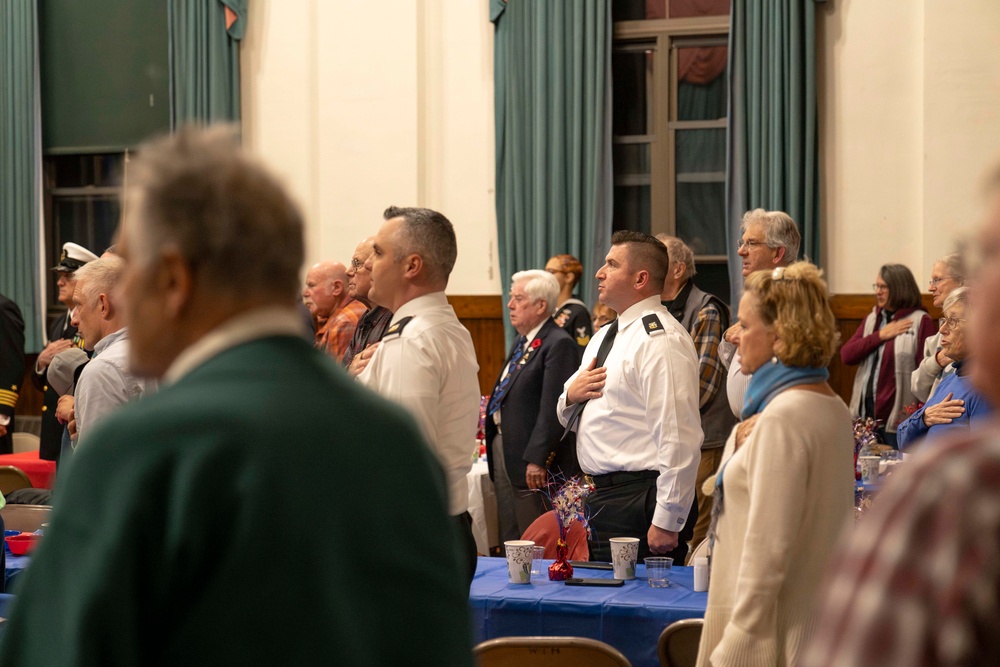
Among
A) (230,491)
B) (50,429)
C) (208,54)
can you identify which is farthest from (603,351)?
(208,54)

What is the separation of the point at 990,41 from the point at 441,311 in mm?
5648

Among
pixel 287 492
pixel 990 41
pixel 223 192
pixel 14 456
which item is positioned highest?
pixel 990 41

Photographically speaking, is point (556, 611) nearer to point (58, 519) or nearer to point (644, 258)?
point (644, 258)

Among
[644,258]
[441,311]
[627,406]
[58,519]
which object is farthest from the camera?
[644,258]

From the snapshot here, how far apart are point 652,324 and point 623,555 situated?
88 centimetres

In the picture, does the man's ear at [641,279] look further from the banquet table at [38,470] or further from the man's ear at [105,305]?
the banquet table at [38,470]

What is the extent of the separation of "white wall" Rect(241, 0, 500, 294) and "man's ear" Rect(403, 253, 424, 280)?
5.13 metres

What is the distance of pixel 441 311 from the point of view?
3174 millimetres

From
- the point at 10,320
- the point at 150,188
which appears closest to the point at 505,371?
the point at 10,320

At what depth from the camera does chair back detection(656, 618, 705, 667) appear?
2.91 m

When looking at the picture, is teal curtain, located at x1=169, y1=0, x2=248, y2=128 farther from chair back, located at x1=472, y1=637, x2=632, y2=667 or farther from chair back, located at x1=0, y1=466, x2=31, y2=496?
chair back, located at x1=472, y1=637, x2=632, y2=667

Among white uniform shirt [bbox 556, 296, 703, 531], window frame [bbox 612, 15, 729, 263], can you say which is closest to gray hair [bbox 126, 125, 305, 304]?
white uniform shirt [bbox 556, 296, 703, 531]

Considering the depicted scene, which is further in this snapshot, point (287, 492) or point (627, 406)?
point (627, 406)

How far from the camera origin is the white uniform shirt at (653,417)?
3.71m
